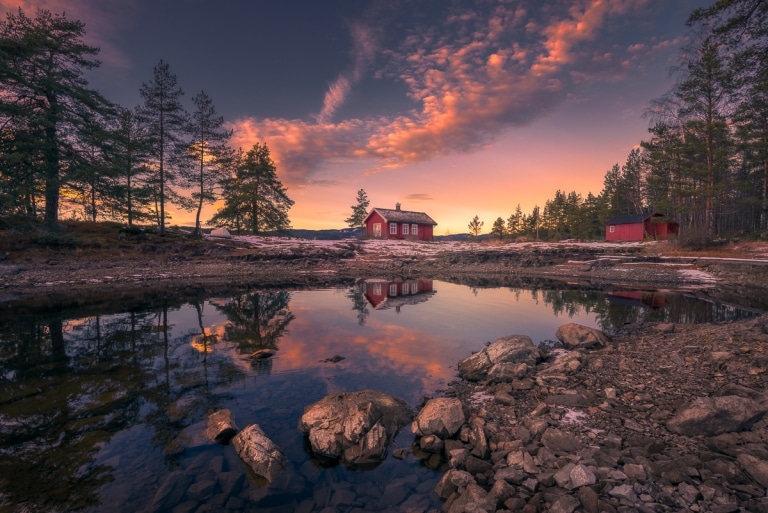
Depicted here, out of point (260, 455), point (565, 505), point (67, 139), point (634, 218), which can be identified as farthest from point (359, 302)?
point (634, 218)

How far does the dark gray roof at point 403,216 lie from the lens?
202 feet

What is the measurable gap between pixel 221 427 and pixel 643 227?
65801 millimetres

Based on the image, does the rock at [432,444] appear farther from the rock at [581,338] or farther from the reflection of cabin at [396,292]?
the reflection of cabin at [396,292]

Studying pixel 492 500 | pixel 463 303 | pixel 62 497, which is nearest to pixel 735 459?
pixel 492 500

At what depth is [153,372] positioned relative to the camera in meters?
9.22

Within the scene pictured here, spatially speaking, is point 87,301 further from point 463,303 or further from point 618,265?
point 618,265

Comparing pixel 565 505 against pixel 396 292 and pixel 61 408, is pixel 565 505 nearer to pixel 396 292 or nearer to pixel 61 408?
pixel 61 408

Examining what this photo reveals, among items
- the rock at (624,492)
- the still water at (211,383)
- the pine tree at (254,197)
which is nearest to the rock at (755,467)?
the rock at (624,492)

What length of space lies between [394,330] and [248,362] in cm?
599

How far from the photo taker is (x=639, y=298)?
2105cm

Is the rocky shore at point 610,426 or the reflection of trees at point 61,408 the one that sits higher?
the rocky shore at point 610,426

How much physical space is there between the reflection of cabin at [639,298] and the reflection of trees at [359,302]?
1485 centimetres

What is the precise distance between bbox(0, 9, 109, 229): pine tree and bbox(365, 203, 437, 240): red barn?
4132 cm

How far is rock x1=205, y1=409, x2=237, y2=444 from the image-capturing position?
6129 mm
